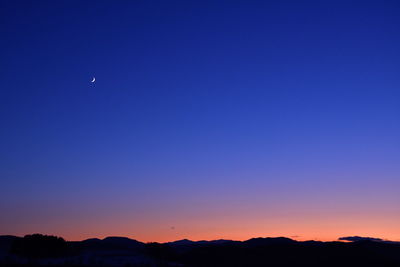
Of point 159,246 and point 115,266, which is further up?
point 159,246

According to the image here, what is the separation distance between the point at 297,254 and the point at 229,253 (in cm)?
1385

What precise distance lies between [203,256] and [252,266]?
692 inches

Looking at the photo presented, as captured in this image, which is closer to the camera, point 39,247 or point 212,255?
point 39,247

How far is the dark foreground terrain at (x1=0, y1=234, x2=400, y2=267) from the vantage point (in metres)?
56.8

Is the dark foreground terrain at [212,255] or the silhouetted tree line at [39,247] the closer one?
the dark foreground terrain at [212,255]

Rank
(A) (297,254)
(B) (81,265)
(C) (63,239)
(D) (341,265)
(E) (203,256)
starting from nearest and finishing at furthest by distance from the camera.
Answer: (B) (81,265)
(D) (341,265)
(C) (63,239)
(A) (297,254)
(E) (203,256)

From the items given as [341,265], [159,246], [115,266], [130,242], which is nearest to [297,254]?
[341,265]

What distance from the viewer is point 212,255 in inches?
3076

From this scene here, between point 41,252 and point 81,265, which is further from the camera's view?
point 41,252

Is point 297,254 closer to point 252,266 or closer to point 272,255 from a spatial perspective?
point 272,255

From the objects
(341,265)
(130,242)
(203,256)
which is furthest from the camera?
(130,242)

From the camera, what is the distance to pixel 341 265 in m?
60.8

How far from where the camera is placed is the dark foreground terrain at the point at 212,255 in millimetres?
56781

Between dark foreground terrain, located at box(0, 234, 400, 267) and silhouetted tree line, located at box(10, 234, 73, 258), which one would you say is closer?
dark foreground terrain, located at box(0, 234, 400, 267)
